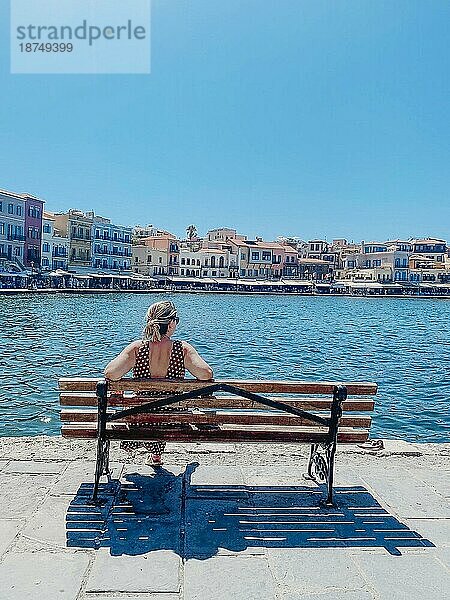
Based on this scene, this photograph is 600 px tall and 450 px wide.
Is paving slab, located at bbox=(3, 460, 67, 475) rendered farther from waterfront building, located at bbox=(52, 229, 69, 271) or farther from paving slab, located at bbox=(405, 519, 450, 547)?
waterfront building, located at bbox=(52, 229, 69, 271)

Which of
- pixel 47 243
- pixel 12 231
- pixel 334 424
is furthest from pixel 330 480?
pixel 47 243

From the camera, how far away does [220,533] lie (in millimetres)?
3334

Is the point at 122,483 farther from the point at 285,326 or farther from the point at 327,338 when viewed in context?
the point at 285,326

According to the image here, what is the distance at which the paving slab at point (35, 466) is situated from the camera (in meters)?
4.27

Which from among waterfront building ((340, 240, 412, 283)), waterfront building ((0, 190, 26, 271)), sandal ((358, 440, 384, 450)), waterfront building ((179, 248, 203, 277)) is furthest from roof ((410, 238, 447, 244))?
sandal ((358, 440, 384, 450))

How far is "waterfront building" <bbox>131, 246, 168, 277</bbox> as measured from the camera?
4060 inches

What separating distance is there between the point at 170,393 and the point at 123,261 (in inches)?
3674

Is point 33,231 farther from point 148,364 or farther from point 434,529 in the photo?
point 434,529

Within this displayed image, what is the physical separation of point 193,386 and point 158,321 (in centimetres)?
60

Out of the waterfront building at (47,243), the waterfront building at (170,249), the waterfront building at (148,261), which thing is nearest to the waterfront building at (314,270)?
the waterfront building at (170,249)

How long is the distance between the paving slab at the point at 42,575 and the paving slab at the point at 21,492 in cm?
58

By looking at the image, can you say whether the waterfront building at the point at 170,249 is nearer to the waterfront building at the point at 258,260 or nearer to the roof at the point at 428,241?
the waterfront building at the point at 258,260

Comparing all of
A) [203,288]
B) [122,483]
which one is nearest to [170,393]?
[122,483]

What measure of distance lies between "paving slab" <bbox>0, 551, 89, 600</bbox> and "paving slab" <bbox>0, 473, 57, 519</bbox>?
579 mm
